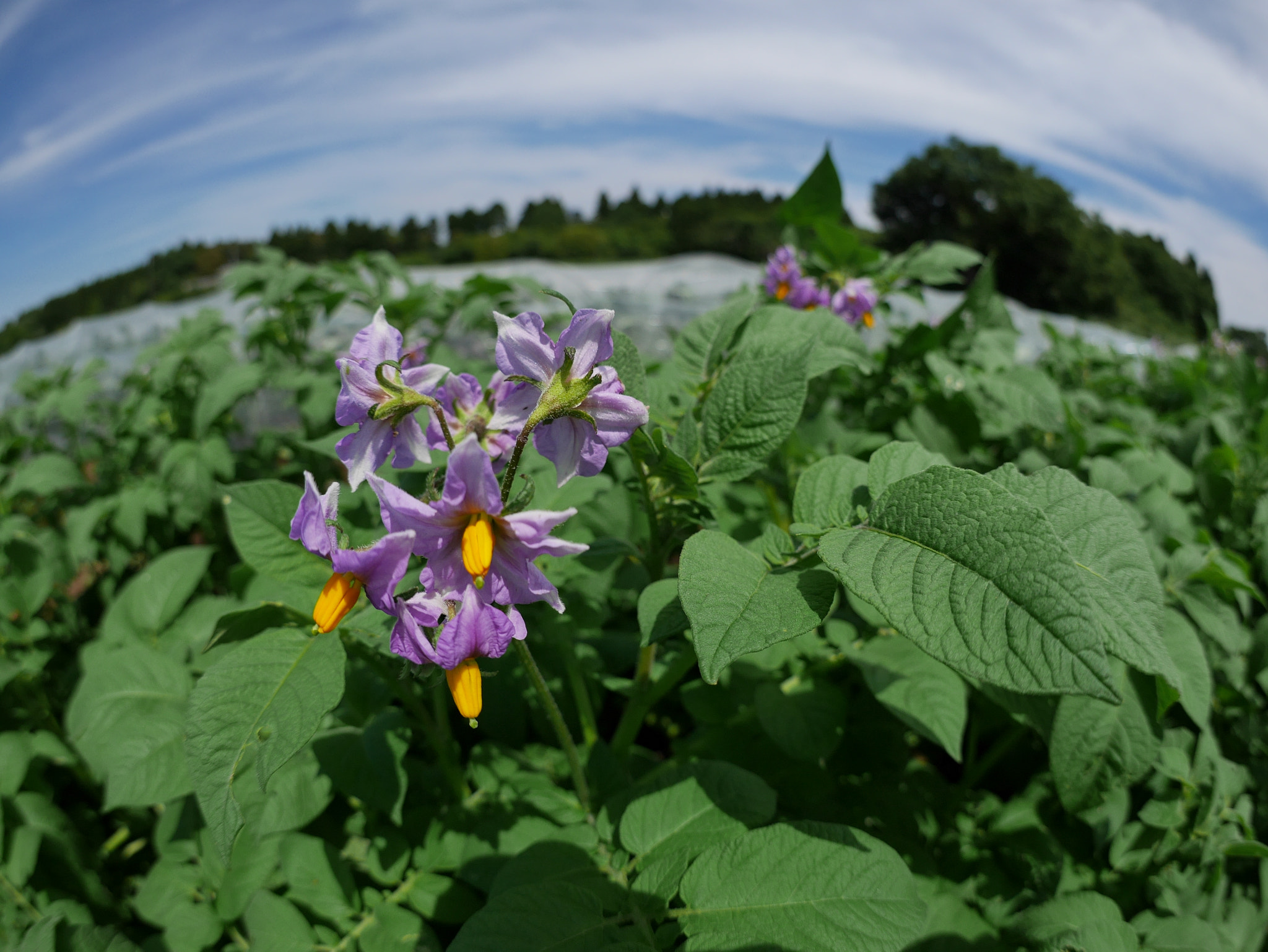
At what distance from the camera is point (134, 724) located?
1.49m

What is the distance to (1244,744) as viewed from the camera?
181 centimetres

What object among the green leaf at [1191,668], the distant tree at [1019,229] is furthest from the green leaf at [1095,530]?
the distant tree at [1019,229]

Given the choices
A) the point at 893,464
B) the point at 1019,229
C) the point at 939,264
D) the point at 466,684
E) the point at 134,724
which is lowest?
the point at 134,724

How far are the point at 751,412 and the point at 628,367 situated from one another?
0.24 metres

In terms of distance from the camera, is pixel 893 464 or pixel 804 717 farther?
pixel 804 717

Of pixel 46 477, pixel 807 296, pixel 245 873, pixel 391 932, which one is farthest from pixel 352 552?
pixel 46 477

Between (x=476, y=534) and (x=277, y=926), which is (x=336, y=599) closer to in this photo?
(x=476, y=534)

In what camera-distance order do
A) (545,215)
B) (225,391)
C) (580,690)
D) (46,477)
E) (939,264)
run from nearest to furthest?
(580,690) < (939,264) < (225,391) < (46,477) < (545,215)

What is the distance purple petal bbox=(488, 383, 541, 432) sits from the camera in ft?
3.32

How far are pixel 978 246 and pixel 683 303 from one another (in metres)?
24.4

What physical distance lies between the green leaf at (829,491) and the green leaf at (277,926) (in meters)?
1.22

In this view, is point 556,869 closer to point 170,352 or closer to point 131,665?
point 131,665

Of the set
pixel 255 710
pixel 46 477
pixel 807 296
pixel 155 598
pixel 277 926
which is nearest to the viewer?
pixel 255 710

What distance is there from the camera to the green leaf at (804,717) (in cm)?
140
